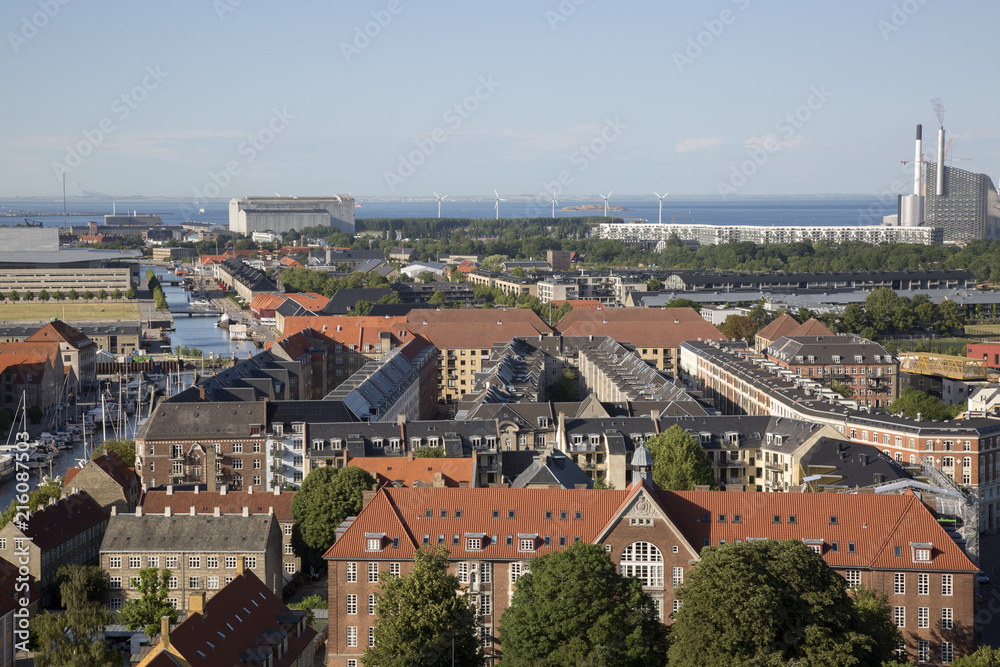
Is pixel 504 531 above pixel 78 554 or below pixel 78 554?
above

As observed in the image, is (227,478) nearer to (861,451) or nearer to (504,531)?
(504,531)

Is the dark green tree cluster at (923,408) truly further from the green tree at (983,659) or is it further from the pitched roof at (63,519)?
the pitched roof at (63,519)

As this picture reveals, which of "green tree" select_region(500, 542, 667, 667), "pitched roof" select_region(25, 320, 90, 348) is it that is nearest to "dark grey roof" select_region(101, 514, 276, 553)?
"green tree" select_region(500, 542, 667, 667)

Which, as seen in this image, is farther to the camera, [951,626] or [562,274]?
[562,274]

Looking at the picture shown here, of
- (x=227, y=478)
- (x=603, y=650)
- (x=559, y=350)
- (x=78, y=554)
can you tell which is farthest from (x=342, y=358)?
(x=603, y=650)

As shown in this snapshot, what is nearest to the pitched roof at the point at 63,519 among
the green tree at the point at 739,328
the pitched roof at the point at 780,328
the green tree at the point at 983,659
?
the green tree at the point at 983,659

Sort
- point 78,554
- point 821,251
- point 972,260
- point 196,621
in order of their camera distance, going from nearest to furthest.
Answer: point 196,621
point 78,554
point 972,260
point 821,251

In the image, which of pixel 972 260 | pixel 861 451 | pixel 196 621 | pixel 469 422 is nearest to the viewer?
pixel 196 621
